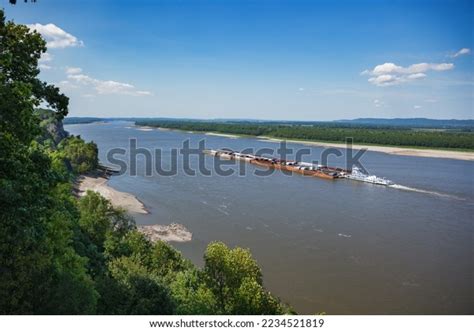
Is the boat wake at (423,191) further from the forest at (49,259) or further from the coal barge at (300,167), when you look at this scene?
the forest at (49,259)

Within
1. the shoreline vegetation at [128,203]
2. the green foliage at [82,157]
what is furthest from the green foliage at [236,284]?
the green foliage at [82,157]

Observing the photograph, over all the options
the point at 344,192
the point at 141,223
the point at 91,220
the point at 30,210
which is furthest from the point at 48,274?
the point at 344,192

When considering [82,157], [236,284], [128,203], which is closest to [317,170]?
[128,203]

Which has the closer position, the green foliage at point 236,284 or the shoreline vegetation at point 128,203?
the green foliage at point 236,284

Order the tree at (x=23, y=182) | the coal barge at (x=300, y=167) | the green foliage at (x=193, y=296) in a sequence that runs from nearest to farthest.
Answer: the tree at (x=23, y=182) < the green foliage at (x=193, y=296) < the coal barge at (x=300, y=167)

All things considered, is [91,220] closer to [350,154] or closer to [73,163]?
[73,163]

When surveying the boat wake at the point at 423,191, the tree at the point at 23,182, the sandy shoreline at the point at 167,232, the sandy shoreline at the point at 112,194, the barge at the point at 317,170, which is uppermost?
the tree at the point at 23,182

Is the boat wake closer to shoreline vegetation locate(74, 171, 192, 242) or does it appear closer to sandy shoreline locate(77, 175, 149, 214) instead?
shoreline vegetation locate(74, 171, 192, 242)
